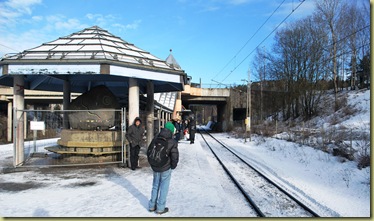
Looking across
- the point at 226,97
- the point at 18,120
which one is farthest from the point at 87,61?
the point at 226,97

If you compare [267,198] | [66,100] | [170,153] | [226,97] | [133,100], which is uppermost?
[226,97]

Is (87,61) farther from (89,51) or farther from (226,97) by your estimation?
(226,97)

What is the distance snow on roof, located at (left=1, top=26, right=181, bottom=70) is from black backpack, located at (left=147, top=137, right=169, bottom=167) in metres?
5.13

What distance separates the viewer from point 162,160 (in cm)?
550

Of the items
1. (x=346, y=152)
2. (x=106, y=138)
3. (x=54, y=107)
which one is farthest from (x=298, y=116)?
(x=54, y=107)

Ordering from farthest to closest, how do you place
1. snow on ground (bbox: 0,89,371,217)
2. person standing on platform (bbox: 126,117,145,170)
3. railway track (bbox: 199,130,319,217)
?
person standing on platform (bbox: 126,117,145,170) → railway track (bbox: 199,130,319,217) → snow on ground (bbox: 0,89,371,217)

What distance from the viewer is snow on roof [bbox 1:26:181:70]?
9930mm

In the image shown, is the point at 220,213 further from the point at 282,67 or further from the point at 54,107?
the point at 54,107

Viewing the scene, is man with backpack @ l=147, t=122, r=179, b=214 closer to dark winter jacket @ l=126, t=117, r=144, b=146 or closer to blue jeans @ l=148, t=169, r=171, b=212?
blue jeans @ l=148, t=169, r=171, b=212

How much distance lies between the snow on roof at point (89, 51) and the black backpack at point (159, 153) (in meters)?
5.13

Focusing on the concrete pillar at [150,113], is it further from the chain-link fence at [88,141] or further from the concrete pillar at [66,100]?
the concrete pillar at [66,100]

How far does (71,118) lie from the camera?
11.8 metres

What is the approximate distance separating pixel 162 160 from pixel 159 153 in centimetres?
14

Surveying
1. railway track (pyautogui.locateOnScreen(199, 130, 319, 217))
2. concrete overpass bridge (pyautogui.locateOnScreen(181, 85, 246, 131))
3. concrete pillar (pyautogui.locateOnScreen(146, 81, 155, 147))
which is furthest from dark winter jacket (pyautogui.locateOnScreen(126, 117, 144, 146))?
concrete overpass bridge (pyautogui.locateOnScreen(181, 85, 246, 131))
